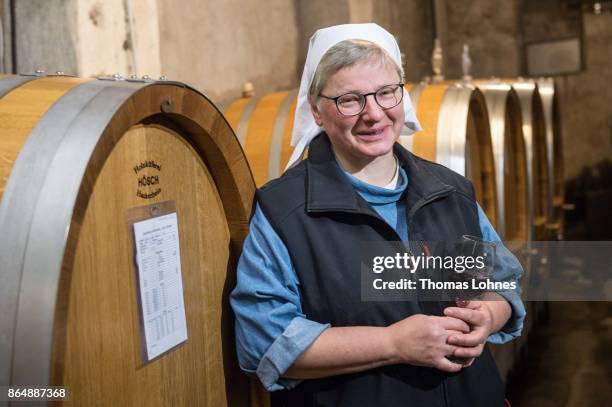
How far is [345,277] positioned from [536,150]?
4.07m

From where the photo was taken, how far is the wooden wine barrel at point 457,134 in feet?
Answer: 8.75

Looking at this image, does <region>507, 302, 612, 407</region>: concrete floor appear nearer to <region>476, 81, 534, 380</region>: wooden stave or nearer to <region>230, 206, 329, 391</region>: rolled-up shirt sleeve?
<region>476, 81, 534, 380</region>: wooden stave

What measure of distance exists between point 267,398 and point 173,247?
0.51 m

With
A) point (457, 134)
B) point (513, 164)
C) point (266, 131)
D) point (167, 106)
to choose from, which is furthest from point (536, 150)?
point (167, 106)

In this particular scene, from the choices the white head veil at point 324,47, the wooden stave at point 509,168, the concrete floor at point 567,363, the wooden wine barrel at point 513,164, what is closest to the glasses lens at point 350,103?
the white head veil at point 324,47

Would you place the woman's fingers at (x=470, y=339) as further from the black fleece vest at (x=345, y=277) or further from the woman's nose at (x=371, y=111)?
the woman's nose at (x=371, y=111)

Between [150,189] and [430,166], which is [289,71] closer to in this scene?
[430,166]

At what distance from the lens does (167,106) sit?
1273mm

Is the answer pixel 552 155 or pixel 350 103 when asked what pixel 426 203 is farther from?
pixel 552 155

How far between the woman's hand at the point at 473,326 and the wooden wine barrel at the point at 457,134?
3.79ft

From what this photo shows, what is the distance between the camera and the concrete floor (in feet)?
12.3

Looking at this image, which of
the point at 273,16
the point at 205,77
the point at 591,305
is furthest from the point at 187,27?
the point at 591,305

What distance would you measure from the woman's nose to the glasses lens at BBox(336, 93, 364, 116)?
0.01m

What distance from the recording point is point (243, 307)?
149 cm
